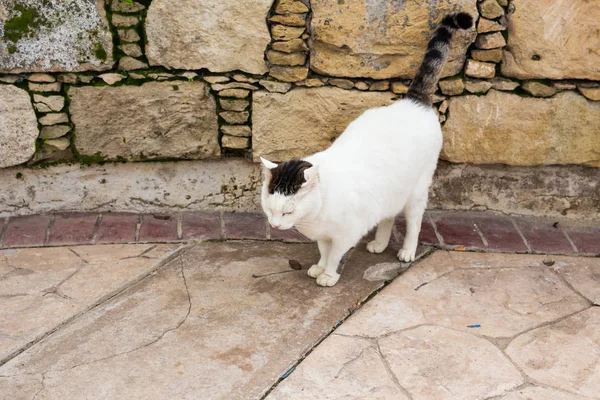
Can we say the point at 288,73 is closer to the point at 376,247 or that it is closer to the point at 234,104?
the point at 234,104

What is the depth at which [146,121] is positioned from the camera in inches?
169

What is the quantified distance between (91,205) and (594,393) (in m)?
3.39

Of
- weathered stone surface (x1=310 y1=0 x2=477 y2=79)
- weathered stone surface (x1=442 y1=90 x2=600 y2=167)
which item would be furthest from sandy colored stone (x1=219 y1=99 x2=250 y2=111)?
weathered stone surface (x1=442 y1=90 x2=600 y2=167)

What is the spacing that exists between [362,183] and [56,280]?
6.33 ft

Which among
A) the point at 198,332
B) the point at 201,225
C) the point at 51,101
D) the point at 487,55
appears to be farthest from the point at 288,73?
the point at 198,332

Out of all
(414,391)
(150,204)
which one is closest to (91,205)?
(150,204)

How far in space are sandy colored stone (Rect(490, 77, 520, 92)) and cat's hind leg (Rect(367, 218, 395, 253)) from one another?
1.19 metres

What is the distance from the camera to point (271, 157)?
4.46 meters

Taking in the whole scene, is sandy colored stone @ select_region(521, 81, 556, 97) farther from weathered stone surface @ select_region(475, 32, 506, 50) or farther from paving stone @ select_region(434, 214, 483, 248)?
paving stone @ select_region(434, 214, 483, 248)

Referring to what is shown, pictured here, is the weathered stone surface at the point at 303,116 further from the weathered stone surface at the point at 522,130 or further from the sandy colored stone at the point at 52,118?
the sandy colored stone at the point at 52,118

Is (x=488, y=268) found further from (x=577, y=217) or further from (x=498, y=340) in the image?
(x=577, y=217)

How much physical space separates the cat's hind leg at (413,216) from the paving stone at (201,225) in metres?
1.27

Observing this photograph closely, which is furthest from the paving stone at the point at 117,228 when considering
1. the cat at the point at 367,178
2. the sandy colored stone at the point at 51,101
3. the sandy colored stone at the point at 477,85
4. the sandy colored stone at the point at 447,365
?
the sandy colored stone at the point at 477,85

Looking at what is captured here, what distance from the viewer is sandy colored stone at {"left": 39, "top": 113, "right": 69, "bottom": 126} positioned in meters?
4.18
